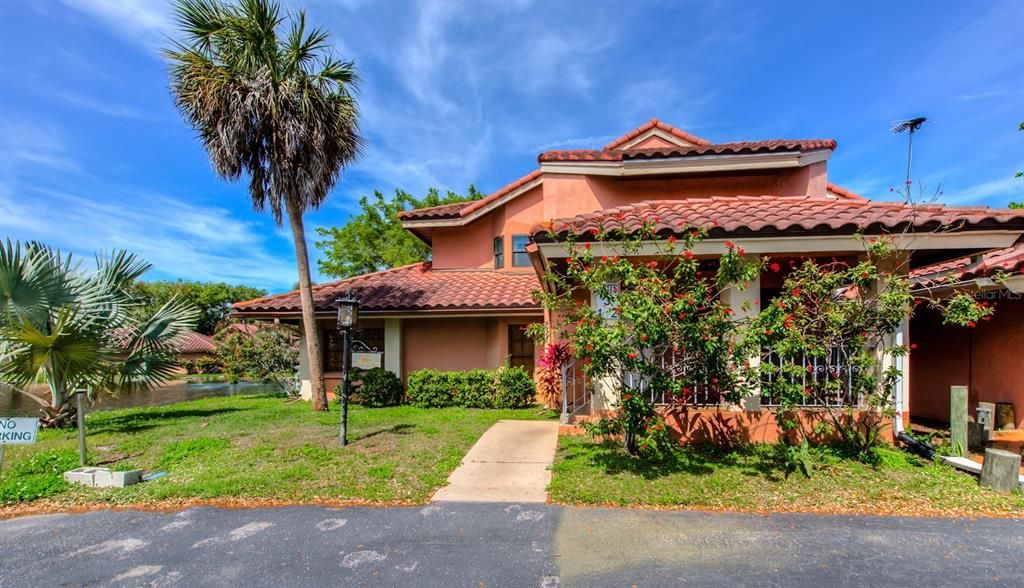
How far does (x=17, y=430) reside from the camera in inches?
206

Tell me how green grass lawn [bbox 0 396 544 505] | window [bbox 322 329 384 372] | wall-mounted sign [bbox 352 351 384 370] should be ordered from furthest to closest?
window [bbox 322 329 384 372]
wall-mounted sign [bbox 352 351 384 370]
green grass lawn [bbox 0 396 544 505]

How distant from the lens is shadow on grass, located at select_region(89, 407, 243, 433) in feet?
→ 29.6

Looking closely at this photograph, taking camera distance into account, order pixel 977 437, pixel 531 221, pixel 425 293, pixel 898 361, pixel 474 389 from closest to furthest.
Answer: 1. pixel 898 361
2. pixel 977 437
3. pixel 474 389
4. pixel 425 293
5. pixel 531 221

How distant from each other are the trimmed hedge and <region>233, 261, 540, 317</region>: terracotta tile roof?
5.51ft

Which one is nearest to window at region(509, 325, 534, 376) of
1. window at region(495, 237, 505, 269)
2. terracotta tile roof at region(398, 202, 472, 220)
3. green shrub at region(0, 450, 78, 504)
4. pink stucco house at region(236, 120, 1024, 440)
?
pink stucco house at region(236, 120, 1024, 440)

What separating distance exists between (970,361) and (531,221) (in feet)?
32.9

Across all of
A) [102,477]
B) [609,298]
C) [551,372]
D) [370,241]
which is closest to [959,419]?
[609,298]

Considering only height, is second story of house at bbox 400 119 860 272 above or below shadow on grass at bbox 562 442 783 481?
above

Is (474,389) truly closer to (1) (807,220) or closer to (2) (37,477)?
(2) (37,477)

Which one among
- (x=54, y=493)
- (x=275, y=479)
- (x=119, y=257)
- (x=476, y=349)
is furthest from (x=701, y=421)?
(x=119, y=257)

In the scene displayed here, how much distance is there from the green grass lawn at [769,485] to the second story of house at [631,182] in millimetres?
6831

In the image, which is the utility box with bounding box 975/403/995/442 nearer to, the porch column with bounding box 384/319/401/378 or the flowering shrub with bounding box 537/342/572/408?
the flowering shrub with bounding box 537/342/572/408

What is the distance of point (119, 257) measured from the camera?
9789mm

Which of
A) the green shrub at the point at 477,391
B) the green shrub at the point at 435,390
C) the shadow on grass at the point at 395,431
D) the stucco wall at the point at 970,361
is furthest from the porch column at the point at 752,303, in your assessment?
the green shrub at the point at 435,390
